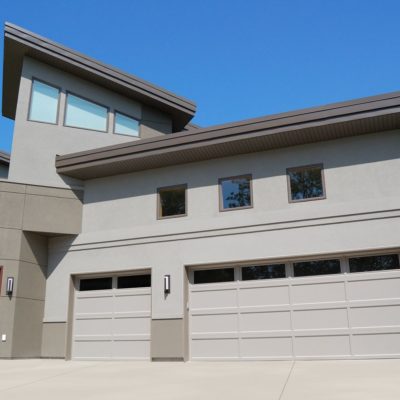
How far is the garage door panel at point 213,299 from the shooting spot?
1300cm

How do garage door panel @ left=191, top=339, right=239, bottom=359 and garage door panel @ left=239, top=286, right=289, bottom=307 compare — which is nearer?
garage door panel @ left=239, top=286, right=289, bottom=307

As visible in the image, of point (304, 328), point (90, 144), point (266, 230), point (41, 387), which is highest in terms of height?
point (90, 144)

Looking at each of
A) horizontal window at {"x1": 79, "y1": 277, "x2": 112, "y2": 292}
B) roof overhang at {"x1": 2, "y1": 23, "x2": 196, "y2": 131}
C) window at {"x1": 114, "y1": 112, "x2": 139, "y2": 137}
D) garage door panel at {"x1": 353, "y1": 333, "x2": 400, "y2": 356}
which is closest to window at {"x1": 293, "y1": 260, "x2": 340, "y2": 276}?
garage door panel at {"x1": 353, "y1": 333, "x2": 400, "y2": 356}

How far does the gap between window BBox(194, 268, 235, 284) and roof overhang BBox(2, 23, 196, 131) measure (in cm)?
704

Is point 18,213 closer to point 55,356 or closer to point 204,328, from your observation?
point 55,356

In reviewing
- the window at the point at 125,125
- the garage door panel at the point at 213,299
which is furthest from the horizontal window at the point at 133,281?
the window at the point at 125,125

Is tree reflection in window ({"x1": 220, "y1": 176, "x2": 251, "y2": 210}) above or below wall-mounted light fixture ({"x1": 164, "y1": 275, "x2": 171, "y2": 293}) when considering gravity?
above

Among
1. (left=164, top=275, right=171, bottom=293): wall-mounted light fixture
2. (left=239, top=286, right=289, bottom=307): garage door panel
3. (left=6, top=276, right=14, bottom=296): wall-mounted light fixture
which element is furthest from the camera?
(left=6, top=276, right=14, bottom=296): wall-mounted light fixture

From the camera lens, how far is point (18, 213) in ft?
47.7

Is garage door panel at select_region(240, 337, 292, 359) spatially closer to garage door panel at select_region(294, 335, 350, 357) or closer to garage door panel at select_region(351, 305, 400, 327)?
garage door panel at select_region(294, 335, 350, 357)

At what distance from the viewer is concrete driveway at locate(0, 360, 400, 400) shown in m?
7.20

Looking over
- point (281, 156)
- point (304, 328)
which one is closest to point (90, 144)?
point (281, 156)

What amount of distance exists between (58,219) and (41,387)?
7280 millimetres

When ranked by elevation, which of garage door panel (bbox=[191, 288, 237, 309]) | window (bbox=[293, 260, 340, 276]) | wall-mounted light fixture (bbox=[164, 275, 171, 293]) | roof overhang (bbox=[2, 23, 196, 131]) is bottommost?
garage door panel (bbox=[191, 288, 237, 309])
